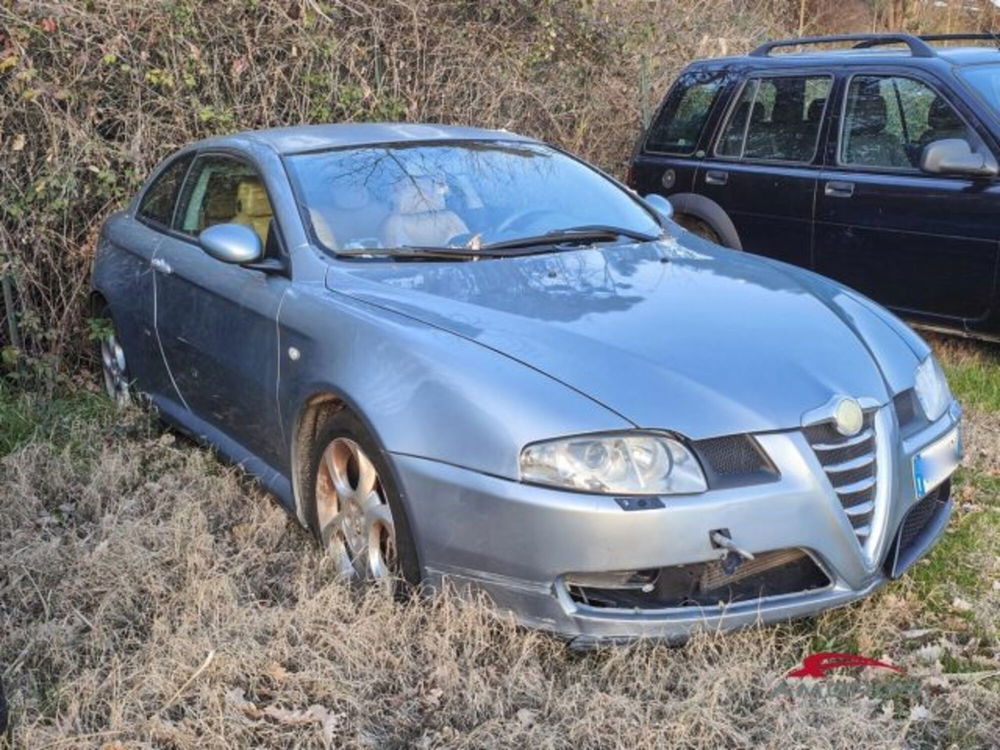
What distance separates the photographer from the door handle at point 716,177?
6795 millimetres

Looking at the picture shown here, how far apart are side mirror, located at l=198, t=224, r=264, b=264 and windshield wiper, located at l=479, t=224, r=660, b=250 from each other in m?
0.80

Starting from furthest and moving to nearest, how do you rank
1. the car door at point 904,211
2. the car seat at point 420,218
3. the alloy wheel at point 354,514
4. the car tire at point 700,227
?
1. the car tire at point 700,227
2. the car door at point 904,211
3. the car seat at point 420,218
4. the alloy wheel at point 354,514

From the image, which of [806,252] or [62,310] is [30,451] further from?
[806,252]

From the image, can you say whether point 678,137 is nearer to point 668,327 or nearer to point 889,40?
point 889,40

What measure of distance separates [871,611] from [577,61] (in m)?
6.47

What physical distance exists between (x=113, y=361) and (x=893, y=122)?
4.36 meters

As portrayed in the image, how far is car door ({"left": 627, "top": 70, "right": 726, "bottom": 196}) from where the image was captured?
7.06m

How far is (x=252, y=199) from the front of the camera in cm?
432

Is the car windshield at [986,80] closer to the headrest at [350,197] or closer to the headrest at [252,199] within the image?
the headrest at [350,197]

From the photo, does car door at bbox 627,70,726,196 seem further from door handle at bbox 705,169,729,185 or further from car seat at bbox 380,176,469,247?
car seat at bbox 380,176,469,247

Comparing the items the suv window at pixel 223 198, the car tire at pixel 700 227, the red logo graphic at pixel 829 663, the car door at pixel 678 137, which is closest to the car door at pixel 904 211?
the car tire at pixel 700 227

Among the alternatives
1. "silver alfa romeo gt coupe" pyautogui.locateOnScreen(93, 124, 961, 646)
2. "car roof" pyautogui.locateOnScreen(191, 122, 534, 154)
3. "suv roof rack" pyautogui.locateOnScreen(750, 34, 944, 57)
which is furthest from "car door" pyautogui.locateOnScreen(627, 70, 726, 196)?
"silver alfa romeo gt coupe" pyautogui.locateOnScreen(93, 124, 961, 646)

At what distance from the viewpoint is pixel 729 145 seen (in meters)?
6.89

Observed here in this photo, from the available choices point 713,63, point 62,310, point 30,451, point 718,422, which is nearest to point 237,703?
point 718,422
